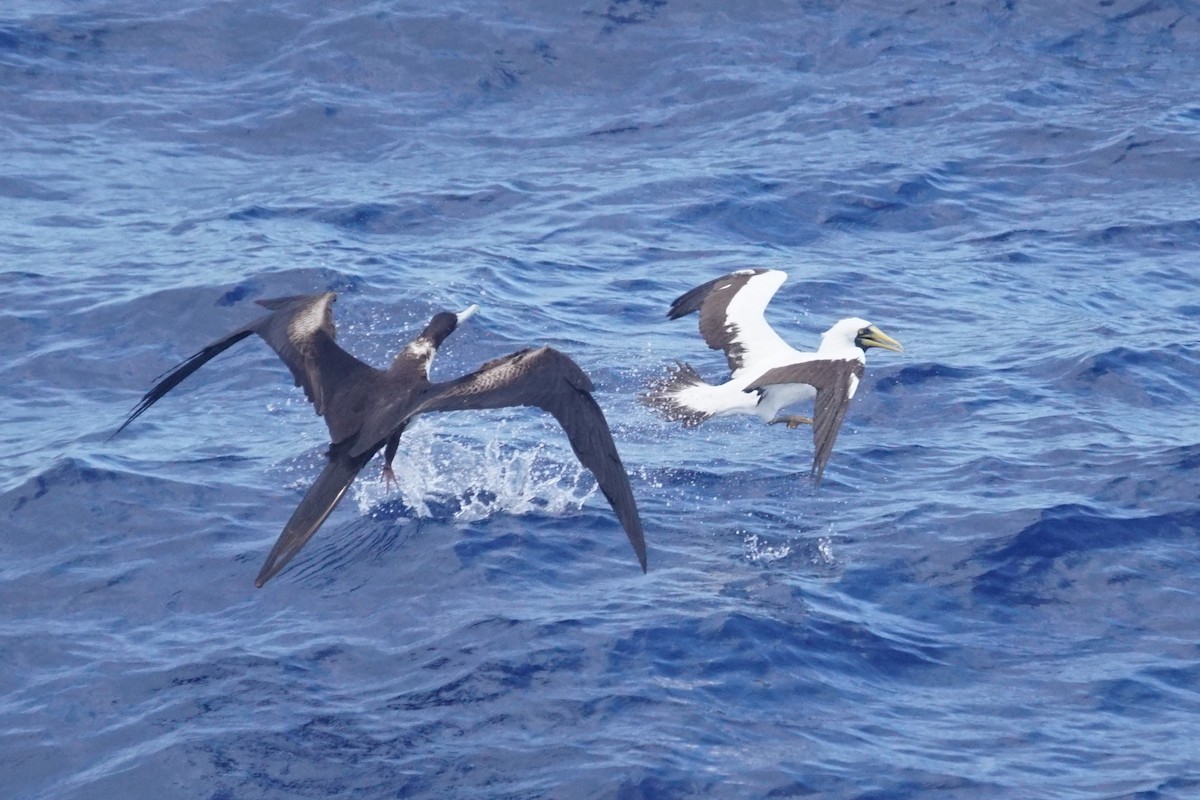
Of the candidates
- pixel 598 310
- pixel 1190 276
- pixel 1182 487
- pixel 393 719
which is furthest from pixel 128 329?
pixel 1190 276

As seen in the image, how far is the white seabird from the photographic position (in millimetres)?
10320

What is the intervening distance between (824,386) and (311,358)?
10.7ft

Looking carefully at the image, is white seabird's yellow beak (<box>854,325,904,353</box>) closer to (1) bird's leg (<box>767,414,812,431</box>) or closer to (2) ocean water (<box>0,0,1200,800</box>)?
(2) ocean water (<box>0,0,1200,800</box>)

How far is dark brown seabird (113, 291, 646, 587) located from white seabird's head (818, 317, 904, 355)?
11.0 feet

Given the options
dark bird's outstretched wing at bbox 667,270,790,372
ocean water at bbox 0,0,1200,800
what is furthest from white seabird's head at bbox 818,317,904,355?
ocean water at bbox 0,0,1200,800

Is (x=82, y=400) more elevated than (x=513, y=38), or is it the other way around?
(x=513, y=38)

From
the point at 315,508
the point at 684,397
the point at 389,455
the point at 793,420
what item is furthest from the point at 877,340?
the point at 315,508

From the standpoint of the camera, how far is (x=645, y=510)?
393 inches

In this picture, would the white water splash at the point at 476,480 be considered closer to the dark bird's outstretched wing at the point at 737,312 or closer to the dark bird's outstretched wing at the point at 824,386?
the dark bird's outstretched wing at the point at 824,386

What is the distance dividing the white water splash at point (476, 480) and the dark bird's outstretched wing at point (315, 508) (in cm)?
140

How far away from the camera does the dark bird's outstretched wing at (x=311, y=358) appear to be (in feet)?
28.9

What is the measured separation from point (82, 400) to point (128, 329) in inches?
45.0

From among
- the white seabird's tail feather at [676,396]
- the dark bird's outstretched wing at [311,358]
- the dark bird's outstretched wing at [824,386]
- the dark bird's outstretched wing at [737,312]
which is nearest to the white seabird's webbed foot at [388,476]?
the dark bird's outstretched wing at [311,358]

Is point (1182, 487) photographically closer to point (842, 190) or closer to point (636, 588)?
point (636, 588)
